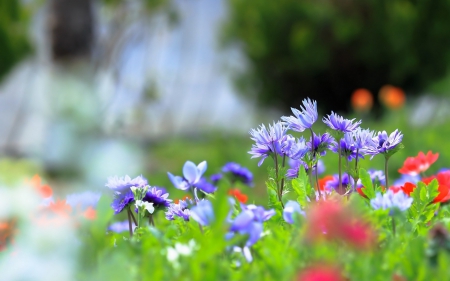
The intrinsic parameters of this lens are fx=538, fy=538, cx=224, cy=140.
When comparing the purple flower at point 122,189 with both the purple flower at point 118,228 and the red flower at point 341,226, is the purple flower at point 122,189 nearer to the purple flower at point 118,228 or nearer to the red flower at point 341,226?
the purple flower at point 118,228

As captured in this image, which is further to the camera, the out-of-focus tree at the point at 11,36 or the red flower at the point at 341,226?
the out-of-focus tree at the point at 11,36

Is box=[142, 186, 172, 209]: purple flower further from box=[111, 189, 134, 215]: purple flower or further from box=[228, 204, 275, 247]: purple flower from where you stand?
box=[228, 204, 275, 247]: purple flower

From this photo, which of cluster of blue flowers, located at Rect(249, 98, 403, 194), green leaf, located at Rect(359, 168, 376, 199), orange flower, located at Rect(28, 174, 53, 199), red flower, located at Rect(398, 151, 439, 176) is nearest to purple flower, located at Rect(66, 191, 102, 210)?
orange flower, located at Rect(28, 174, 53, 199)

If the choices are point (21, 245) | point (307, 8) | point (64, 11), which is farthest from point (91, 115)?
point (21, 245)

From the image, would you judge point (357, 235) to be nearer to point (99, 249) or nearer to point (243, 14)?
point (99, 249)

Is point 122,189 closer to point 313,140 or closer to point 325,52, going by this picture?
point 313,140

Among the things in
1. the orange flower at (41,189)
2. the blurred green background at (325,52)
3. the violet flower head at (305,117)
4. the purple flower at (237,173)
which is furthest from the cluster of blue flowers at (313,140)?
the blurred green background at (325,52)
